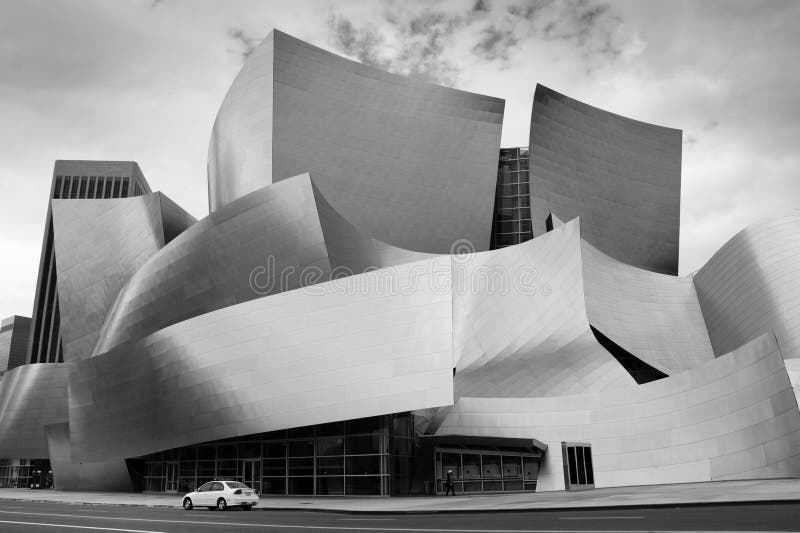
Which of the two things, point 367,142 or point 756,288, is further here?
point 367,142

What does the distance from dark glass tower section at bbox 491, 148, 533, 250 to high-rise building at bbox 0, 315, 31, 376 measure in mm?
137856

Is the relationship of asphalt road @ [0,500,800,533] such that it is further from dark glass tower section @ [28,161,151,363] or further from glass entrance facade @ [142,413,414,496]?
dark glass tower section @ [28,161,151,363]

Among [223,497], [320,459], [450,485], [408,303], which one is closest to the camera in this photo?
[223,497]

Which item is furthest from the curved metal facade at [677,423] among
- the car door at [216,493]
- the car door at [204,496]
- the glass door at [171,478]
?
the glass door at [171,478]

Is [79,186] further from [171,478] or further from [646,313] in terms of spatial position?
[646,313]

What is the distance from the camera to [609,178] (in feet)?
173

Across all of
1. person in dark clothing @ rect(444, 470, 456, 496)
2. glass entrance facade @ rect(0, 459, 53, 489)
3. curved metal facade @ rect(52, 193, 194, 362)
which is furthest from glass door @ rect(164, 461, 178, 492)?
curved metal facade @ rect(52, 193, 194, 362)

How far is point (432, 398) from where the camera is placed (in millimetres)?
22516

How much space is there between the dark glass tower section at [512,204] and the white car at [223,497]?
35330mm

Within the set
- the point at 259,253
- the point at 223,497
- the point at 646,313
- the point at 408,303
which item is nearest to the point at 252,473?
the point at 223,497

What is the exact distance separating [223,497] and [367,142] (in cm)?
3190

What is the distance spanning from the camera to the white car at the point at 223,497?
1914 cm

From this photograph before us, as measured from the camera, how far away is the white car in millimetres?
19141

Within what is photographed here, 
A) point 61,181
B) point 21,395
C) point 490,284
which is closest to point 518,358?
point 490,284
